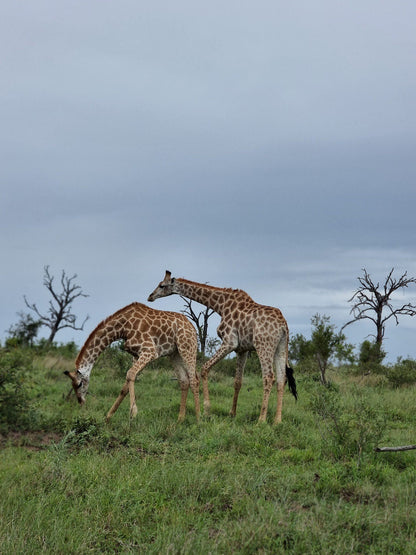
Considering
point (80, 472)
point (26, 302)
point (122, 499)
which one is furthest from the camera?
point (26, 302)

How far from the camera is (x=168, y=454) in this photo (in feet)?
28.9

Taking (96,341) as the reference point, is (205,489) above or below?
below

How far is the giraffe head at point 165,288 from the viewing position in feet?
44.1

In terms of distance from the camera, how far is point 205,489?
22.4 ft

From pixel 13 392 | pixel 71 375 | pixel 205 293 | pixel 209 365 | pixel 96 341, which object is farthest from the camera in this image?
pixel 205 293

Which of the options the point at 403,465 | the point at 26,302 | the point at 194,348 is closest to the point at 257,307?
the point at 194,348

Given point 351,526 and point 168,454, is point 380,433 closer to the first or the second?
point 351,526

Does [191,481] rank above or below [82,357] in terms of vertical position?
below

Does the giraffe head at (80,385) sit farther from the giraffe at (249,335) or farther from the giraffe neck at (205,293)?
the giraffe neck at (205,293)

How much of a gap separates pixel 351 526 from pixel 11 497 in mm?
3746

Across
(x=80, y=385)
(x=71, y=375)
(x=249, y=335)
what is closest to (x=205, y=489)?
(x=249, y=335)

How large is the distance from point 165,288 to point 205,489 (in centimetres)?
710

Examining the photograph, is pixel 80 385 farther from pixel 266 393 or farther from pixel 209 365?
pixel 266 393

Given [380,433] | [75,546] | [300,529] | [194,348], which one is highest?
[194,348]
